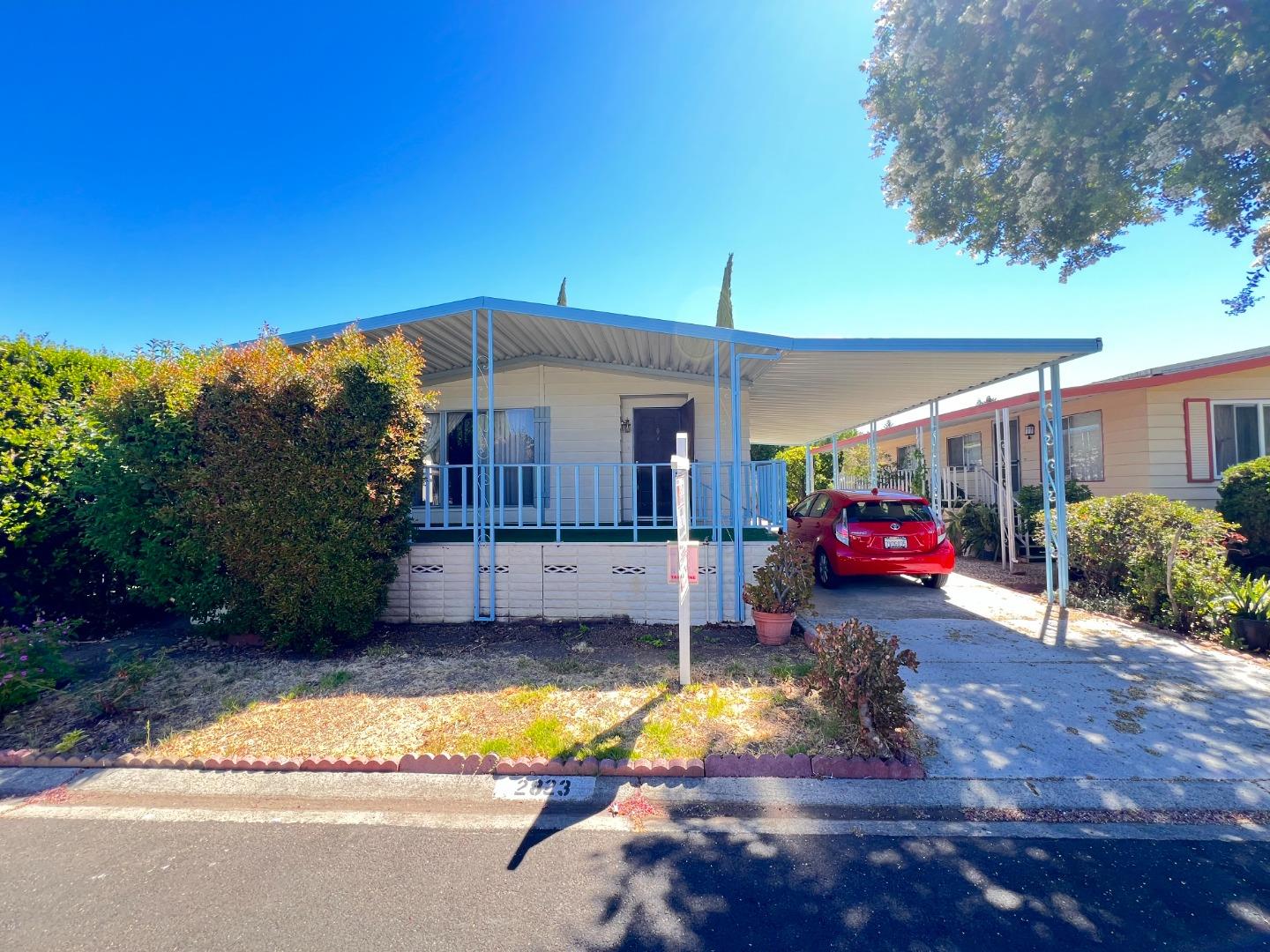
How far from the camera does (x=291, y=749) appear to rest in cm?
398

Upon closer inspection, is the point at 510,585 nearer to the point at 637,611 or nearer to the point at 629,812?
the point at 637,611

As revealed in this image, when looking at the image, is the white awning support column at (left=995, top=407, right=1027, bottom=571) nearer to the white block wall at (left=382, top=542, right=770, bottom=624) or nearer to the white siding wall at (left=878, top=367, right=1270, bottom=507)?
the white siding wall at (left=878, top=367, right=1270, bottom=507)

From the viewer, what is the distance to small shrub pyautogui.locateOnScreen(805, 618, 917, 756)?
372 centimetres

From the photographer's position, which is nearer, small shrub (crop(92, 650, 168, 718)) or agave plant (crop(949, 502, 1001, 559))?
small shrub (crop(92, 650, 168, 718))

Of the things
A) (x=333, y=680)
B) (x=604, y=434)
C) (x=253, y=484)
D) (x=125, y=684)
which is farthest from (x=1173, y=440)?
(x=125, y=684)

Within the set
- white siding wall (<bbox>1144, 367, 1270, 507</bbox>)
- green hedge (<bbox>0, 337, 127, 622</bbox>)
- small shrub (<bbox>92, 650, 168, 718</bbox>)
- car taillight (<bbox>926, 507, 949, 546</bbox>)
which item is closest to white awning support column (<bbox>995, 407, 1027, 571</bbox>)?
white siding wall (<bbox>1144, 367, 1270, 507</bbox>)

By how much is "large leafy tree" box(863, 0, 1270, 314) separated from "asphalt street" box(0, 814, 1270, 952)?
6171mm

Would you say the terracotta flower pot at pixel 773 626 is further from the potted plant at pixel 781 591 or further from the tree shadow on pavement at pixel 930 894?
the tree shadow on pavement at pixel 930 894

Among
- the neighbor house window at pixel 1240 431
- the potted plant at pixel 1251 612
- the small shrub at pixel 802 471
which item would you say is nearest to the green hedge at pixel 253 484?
the potted plant at pixel 1251 612

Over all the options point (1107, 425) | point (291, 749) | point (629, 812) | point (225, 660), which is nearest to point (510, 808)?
point (629, 812)

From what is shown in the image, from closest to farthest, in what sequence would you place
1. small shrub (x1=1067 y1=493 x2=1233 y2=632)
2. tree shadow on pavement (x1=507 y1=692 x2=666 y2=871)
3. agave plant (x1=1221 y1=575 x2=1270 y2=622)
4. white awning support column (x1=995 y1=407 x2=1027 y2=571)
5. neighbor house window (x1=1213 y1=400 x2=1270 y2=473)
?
1. tree shadow on pavement (x1=507 y1=692 x2=666 y2=871)
2. agave plant (x1=1221 y1=575 x2=1270 y2=622)
3. small shrub (x1=1067 y1=493 x2=1233 y2=632)
4. neighbor house window (x1=1213 y1=400 x2=1270 y2=473)
5. white awning support column (x1=995 y1=407 x2=1027 y2=571)

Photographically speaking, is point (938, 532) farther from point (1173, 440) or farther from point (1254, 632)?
point (1173, 440)

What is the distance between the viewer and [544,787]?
3.52 m

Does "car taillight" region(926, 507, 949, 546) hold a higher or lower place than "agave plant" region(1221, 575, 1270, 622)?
higher
